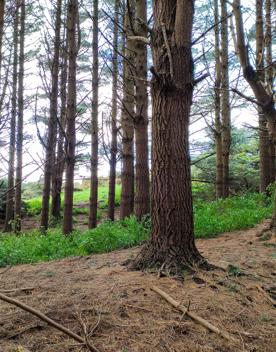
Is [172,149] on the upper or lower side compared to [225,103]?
lower

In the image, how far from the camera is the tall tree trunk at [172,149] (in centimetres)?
386

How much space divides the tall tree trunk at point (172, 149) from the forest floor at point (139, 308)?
35 centimetres

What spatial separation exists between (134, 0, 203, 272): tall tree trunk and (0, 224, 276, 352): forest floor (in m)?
0.35

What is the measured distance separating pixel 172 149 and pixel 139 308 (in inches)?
68.0

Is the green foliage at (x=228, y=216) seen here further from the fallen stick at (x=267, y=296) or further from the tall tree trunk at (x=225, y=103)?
the fallen stick at (x=267, y=296)

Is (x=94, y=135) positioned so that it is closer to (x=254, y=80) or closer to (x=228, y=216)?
(x=228, y=216)

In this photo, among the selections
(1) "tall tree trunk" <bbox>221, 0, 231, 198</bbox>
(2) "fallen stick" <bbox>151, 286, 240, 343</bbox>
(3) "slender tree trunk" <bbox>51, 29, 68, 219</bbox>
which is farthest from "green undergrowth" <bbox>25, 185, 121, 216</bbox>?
(2) "fallen stick" <bbox>151, 286, 240, 343</bbox>

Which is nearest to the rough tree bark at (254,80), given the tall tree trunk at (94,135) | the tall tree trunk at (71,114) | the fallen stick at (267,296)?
the fallen stick at (267,296)

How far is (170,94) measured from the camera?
3908mm

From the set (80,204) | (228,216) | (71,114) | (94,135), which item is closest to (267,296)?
(228,216)

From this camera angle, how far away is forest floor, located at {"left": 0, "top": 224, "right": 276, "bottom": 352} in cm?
245

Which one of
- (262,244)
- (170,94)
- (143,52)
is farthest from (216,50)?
(170,94)

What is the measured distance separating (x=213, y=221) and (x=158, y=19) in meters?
4.43

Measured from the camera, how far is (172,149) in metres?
3.88
